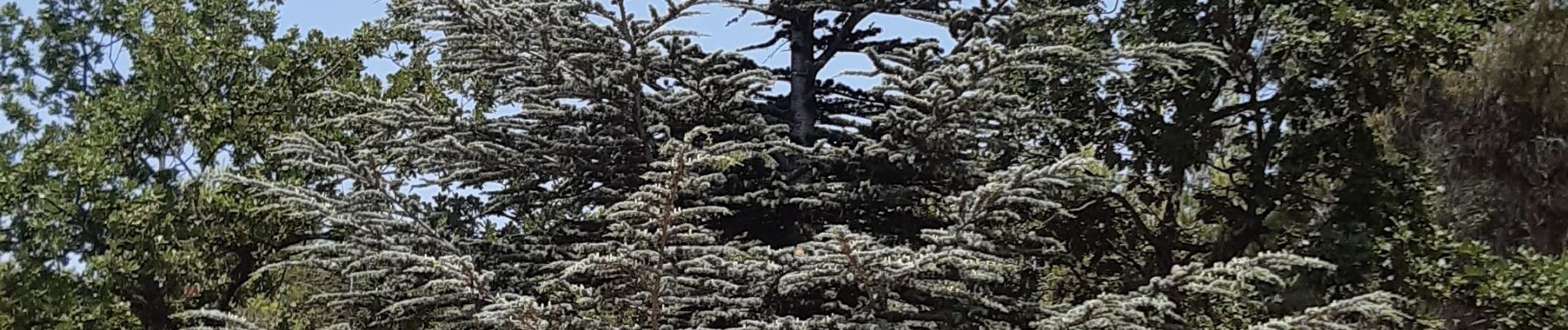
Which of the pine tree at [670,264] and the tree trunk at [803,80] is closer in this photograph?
the pine tree at [670,264]

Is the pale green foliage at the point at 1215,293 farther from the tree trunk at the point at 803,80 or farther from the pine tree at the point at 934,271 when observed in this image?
the tree trunk at the point at 803,80

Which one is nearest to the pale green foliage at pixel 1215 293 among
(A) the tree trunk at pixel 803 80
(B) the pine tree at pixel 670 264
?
(B) the pine tree at pixel 670 264

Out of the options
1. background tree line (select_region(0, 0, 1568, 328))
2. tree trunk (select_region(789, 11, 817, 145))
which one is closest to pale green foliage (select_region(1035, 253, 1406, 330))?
background tree line (select_region(0, 0, 1568, 328))

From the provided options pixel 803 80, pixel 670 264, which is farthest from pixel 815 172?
pixel 670 264

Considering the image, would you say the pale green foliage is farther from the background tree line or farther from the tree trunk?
the tree trunk

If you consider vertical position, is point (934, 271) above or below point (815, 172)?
below

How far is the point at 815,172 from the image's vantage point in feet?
26.2

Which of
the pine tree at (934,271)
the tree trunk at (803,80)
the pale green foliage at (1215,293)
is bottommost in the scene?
the pale green foliage at (1215,293)

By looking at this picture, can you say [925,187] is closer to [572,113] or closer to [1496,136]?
[572,113]

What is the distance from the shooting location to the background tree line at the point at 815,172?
6.49m

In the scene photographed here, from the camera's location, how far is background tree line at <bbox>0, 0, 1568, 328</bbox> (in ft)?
21.3

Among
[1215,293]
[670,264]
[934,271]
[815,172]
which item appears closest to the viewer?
[934,271]

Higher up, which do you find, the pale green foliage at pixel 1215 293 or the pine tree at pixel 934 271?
the pine tree at pixel 934 271

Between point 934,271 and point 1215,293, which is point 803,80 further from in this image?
point 1215,293
